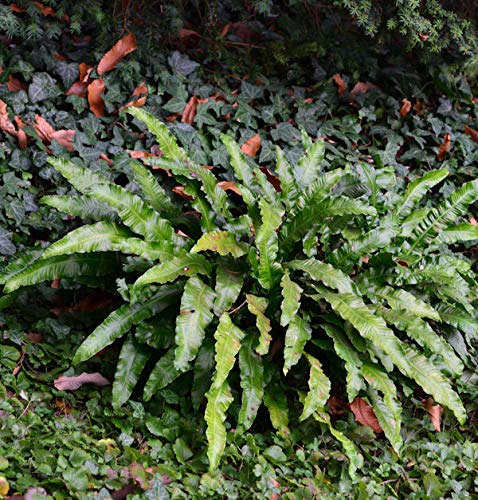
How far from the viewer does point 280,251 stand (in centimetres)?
377

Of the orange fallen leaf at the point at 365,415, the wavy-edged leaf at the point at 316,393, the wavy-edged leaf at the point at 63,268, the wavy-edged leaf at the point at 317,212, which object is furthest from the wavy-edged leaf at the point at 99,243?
the orange fallen leaf at the point at 365,415

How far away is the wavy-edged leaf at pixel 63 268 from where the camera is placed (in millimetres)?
3539

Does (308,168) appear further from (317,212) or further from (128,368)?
(128,368)

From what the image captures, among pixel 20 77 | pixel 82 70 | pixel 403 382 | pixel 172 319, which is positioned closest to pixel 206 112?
pixel 82 70

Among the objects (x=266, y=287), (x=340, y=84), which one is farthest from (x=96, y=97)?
(x=266, y=287)

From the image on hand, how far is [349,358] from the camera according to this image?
3.42 m

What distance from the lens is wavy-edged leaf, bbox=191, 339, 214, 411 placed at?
11.4ft

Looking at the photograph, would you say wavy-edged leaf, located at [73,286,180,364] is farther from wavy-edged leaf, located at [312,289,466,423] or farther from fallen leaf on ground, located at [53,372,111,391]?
wavy-edged leaf, located at [312,289,466,423]

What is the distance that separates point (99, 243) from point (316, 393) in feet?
4.30

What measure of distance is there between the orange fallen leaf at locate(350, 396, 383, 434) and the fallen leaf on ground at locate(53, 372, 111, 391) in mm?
1353

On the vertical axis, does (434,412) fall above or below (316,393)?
below

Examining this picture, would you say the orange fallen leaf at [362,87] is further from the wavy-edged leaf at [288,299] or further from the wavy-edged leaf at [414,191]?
the wavy-edged leaf at [288,299]

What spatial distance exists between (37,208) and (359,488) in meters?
2.50

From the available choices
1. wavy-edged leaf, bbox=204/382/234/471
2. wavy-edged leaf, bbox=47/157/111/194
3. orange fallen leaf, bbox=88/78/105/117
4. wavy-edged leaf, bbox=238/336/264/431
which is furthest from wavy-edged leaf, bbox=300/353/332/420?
orange fallen leaf, bbox=88/78/105/117
